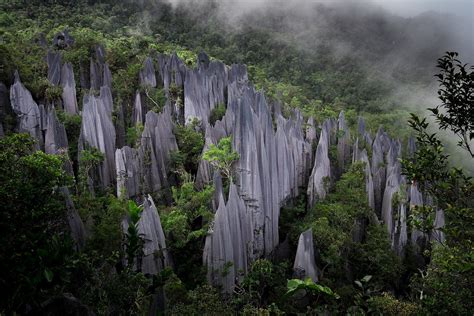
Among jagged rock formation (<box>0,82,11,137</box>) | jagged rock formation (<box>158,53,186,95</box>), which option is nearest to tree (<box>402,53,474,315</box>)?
jagged rock formation (<box>0,82,11,137</box>)

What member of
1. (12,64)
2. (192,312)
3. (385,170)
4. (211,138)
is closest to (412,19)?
(385,170)

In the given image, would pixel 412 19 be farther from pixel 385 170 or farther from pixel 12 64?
pixel 12 64

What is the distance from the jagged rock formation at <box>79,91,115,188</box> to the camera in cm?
1966

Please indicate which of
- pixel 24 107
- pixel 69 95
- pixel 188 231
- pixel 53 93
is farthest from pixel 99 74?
pixel 188 231

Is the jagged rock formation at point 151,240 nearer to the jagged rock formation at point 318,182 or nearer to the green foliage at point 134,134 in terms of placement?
the green foliage at point 134,134

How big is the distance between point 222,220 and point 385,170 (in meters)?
16.3

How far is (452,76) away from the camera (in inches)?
204

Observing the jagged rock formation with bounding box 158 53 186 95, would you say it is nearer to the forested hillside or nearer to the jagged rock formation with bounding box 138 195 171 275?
the forested hillside

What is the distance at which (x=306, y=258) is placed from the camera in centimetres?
1639

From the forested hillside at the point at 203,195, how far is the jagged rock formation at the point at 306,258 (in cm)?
6

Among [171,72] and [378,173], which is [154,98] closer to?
[171,72]

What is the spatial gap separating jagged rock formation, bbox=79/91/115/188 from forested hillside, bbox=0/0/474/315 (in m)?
0.08

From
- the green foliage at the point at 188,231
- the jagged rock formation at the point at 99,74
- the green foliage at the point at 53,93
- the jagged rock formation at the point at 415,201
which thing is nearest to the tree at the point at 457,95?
the green foliage at the point at 188,231

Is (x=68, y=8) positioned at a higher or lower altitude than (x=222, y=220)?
higher
